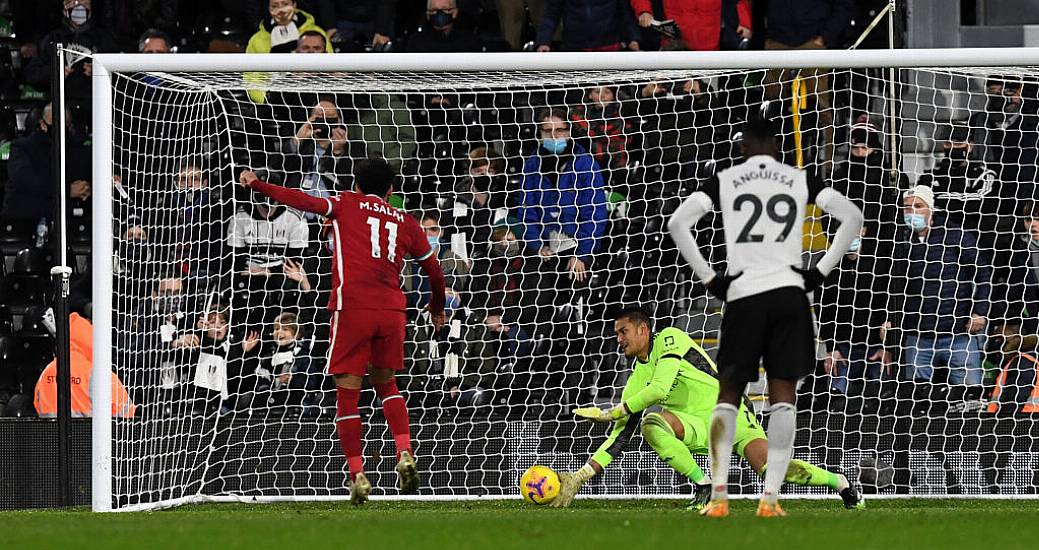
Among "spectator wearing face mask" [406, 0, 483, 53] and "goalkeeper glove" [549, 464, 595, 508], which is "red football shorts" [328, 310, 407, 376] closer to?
"goalkeeper glove" [549, 464, 595, 508]

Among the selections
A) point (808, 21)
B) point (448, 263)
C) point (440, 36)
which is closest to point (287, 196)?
point (448, 263)

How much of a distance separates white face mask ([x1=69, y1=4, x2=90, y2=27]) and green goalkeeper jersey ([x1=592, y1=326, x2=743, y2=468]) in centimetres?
606

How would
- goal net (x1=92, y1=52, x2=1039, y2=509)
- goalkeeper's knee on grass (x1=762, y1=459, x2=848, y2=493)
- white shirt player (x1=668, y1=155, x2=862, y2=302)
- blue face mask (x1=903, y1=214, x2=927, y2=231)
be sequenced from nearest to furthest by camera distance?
white shirt player (x1=668, y1=155, x2=862, y2=302) < goalkeeper's knee on grass (x1=762, y1=459, x2=848, y2=493) < goal net (x1=92, y1=52, x2=1039, y2=509) < blue face mask (x1=903, y1=214, x2=927, y2=231)

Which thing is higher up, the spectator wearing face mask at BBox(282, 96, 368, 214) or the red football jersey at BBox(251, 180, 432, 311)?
the spectator wearing face mask at BBox(282, 96, 368, 214)

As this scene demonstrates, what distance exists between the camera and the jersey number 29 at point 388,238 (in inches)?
319

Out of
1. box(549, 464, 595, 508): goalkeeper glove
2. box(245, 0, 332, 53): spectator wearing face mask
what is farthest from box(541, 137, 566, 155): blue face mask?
box(549, 464, 595, 508): goalkeeper glove

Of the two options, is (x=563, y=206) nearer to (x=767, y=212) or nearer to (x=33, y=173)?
(x=767, y=212)

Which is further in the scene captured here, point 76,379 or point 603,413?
point 76,379

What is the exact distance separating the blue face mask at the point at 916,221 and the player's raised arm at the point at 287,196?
3.86 metres

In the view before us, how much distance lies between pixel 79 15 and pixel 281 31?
5.72ft

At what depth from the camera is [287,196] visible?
7859 millimetres

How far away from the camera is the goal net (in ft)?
30.7

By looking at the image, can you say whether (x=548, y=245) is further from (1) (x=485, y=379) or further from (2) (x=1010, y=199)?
(2) (x=1010, y=199)

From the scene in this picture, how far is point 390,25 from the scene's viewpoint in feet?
38.6
